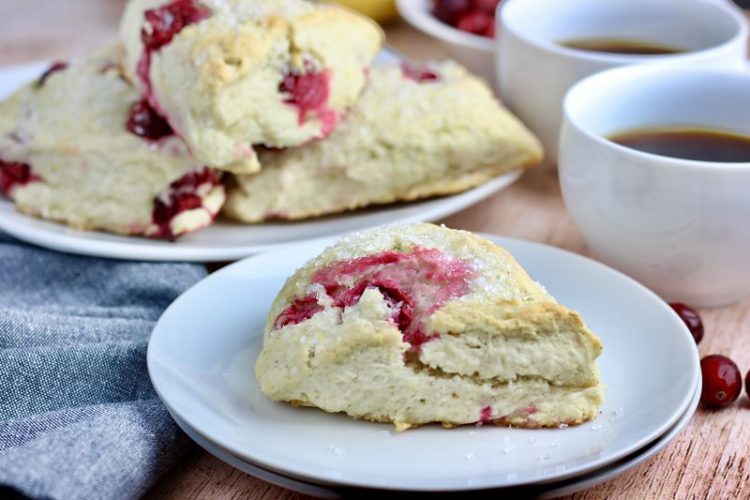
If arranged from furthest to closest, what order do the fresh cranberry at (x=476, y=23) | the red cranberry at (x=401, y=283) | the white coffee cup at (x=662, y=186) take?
the fresh cranberry at (x=476, y=23) < the white coffee cup at (x=662, y=186) < the red cranberry at (x=401, y=283)

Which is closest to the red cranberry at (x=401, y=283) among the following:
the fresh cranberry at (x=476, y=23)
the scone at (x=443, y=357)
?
the scone at (x=443, y=357)

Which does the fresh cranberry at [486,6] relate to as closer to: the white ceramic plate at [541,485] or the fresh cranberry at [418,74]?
the fresh cranberry at [418,74]

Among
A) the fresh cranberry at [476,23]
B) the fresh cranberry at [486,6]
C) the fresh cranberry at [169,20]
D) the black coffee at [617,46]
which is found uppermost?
the fresh cranberry at [169,20]

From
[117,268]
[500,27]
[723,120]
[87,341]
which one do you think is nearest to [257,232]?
[117,268]

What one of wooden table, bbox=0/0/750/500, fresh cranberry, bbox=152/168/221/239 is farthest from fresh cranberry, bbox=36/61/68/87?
wooden table, bbox=0/0/750/500

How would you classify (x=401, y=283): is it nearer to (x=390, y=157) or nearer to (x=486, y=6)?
(x=390, y=157)

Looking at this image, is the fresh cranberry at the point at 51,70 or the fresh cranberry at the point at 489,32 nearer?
the fresh cranberry at the point at 51,70
